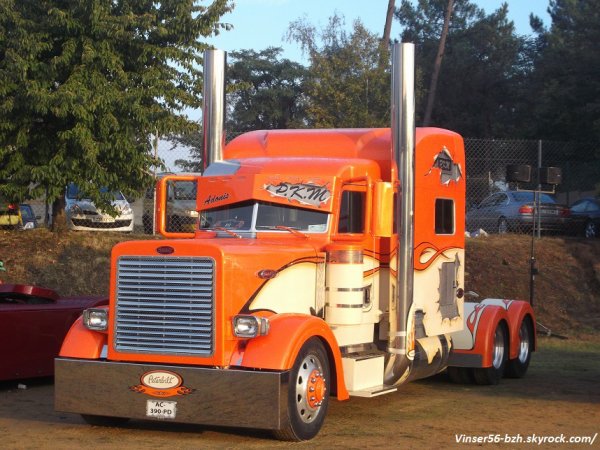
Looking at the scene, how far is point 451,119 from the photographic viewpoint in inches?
2018

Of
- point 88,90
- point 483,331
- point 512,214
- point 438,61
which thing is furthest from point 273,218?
point 438,61

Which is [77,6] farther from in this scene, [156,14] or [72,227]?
[72,227]

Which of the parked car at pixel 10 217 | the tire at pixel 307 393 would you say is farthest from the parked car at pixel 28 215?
the tire at pixel 307 393

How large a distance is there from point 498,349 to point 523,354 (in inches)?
33.4

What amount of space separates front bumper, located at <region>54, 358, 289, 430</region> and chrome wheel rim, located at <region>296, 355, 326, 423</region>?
344 mm

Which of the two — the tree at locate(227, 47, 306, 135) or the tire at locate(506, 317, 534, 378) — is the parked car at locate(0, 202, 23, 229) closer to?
the tire at locate(506, 317, 534, 378)

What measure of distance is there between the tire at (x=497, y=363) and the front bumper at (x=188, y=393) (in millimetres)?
4864

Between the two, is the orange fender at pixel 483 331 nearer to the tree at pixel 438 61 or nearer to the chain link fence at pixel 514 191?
the chain link fence at pixel 514 191

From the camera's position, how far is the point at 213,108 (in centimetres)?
1133

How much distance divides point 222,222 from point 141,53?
10.5 m

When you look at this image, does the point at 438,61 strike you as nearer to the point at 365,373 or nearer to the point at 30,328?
the point at 30,328

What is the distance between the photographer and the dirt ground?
28.7 feet

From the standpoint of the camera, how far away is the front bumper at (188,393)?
323 inches

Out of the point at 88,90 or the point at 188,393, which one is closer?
the point at 188,393
